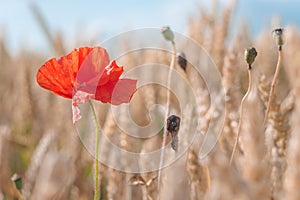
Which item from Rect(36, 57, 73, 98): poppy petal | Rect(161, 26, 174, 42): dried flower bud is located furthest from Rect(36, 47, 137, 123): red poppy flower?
Rect(161, 26, 174, 42): dried flower bud

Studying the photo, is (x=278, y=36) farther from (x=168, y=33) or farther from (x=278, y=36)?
(x=168, y=33)

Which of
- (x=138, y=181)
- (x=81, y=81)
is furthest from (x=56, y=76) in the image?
(x=138, y=181)

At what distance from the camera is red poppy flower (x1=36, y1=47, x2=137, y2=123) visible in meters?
0.59

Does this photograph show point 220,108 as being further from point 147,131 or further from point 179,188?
point 179,188

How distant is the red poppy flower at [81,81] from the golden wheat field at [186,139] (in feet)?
0.21

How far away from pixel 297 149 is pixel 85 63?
34 centimetres

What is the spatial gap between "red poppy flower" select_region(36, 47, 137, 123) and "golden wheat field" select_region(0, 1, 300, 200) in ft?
0.21

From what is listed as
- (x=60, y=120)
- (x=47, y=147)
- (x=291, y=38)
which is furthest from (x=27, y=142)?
(x=47, y=147)

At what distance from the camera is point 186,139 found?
604mm

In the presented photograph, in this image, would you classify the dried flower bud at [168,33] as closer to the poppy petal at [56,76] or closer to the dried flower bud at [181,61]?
the dried flower bud at [181,61]

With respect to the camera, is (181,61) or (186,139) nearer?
(186,139)

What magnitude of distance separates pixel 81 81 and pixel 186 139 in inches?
5.2

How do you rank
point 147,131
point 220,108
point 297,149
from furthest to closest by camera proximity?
point 147,131 → point 220,108 → point 297,149

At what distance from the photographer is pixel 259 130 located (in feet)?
1.15
